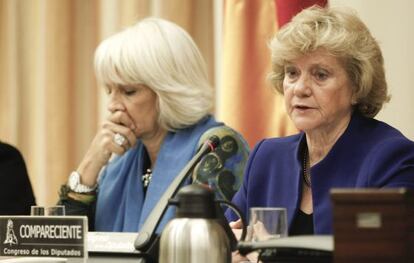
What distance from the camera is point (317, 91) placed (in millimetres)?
1994

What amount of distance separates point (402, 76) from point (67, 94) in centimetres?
147

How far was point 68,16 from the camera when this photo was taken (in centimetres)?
335

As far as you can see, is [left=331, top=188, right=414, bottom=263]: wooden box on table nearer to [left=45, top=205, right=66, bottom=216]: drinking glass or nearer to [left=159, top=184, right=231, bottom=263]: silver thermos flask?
[left=159, top=184, right=231, bottom=263]: silver thermos flask

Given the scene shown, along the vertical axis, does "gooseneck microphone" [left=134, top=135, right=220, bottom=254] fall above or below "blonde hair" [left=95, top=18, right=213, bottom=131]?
below

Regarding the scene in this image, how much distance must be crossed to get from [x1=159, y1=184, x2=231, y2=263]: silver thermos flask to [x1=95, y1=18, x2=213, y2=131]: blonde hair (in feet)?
4.25

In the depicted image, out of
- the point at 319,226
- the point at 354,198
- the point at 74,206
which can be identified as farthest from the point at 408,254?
the point at 74,206

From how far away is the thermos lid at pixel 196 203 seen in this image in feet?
4.30

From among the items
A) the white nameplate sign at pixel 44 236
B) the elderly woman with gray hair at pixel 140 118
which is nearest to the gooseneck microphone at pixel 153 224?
the white nameplate sign at pixel 44 236

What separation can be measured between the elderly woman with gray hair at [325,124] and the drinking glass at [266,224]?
1.63 feet

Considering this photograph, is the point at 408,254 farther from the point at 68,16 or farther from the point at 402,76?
the point at 68,16

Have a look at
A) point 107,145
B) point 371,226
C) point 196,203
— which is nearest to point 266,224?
point 196,203

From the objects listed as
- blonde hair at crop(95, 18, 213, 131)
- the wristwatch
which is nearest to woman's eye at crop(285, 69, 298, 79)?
blonde hair at crop(95, 18, 213, 131)

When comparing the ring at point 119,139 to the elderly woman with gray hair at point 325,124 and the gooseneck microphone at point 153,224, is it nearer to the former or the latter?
the elderly woman with gray hair at point 325,124

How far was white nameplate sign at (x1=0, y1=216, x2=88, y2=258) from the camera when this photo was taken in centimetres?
144
